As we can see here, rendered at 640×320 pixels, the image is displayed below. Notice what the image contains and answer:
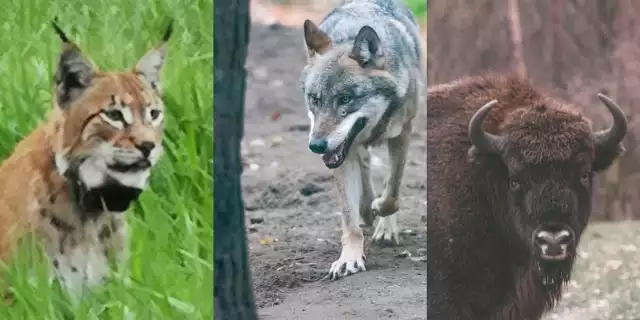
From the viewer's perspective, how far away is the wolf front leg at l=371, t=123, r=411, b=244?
4.04m

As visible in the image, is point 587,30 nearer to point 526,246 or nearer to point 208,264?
point 526,246

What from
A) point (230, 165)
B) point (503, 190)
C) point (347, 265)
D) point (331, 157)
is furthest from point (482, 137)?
point (230, 165)

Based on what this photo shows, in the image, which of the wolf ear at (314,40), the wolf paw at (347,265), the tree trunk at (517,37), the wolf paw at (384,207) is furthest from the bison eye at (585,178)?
the wolf ear at (314,40)

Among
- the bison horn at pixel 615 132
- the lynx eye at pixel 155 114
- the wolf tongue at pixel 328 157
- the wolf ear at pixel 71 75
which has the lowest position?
the wolf tongue at pixel 328 157

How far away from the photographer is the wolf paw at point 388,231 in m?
4.05

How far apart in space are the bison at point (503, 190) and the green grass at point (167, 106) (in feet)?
3.73

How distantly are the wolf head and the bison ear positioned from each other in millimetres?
1031

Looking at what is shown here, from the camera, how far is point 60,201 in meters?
3.81

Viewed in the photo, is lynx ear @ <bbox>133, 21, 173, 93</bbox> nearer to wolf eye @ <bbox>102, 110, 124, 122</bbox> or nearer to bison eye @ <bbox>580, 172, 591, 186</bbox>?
wolf eye @ <bbox>102, 110, 124, 122</bbox>

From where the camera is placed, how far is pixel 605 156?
397cm

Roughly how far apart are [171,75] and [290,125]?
64cm

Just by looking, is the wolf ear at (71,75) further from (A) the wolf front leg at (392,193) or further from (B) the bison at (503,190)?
(B) the bison at (503,190)

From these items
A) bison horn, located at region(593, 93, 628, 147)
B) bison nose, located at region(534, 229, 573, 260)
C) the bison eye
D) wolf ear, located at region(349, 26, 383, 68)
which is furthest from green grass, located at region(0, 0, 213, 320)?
bison horn, located at region(593, 93, 628, 147)

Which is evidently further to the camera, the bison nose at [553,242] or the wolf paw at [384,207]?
the wolf paw at [384,207]
